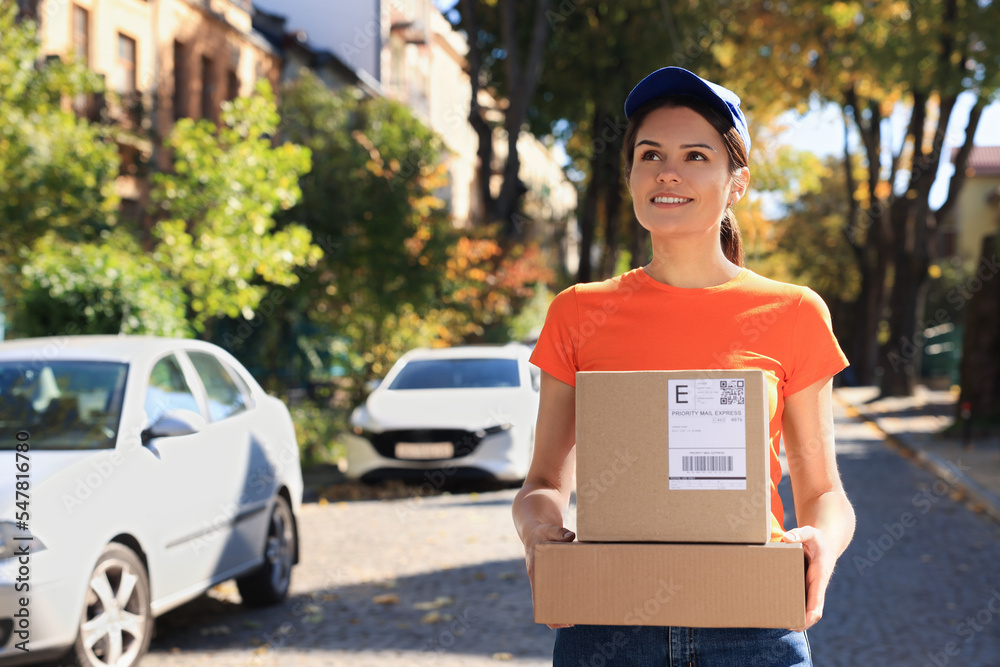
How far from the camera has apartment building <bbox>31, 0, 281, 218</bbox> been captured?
2184cm

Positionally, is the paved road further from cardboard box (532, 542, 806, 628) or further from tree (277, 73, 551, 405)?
tree (277, 73, 551, 405)

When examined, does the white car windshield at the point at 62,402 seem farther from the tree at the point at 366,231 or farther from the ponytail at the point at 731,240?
the tree at the point at 366,231

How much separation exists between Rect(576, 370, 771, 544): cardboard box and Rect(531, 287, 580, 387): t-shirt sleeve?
32 centimetres

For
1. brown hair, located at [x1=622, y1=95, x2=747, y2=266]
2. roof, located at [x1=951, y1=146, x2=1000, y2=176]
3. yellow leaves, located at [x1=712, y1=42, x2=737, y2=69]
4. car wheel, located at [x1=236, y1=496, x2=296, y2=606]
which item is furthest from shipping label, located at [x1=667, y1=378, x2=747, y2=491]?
roof, located at [x1=951, y1=146, x2=1000, y2=176]

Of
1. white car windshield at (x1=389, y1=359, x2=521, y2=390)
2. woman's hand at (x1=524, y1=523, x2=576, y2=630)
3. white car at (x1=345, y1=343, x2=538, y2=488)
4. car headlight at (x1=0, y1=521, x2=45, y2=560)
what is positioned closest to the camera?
woman's hand at (x1=524, y1=523, x2=576, y2=630)

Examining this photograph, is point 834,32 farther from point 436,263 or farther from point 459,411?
point 459,411

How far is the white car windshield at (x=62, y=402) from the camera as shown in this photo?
20.0 ft

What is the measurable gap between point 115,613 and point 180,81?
75.4 feet

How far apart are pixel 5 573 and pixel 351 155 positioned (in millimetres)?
14799

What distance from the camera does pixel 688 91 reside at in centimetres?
252

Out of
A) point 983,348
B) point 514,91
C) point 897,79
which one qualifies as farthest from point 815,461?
point 514,91

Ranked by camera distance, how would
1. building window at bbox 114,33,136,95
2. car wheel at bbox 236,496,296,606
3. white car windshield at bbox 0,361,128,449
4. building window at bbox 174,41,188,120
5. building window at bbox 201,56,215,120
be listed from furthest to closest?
building window at bbox 201,56,215,120, building window at bbox 174,41,188,120, building window at bbox 114,33,136,95, car wheel at bbox 236,496,296,606, white car windshield at bbox 0,361,128,449

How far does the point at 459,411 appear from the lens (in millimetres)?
12758

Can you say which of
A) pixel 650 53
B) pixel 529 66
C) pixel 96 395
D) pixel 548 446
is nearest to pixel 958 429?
pixel 529 66
